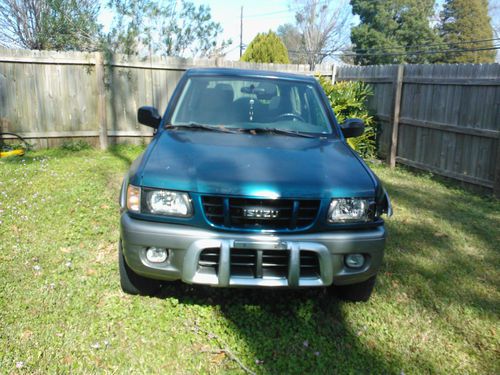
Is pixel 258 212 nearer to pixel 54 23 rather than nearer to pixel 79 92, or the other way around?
pixel 79 92

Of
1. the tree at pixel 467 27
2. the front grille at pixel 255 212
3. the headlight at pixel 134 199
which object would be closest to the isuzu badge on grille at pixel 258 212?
the front grille at pixel 255 212

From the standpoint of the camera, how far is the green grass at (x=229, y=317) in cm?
282

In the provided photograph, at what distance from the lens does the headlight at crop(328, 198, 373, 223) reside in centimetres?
292

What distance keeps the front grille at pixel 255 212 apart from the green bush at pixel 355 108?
6827 millimetres

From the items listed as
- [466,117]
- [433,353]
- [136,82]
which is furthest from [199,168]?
[136,82]

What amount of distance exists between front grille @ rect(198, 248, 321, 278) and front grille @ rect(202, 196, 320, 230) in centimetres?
16

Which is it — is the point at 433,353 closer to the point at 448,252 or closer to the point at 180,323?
the point at 180,323

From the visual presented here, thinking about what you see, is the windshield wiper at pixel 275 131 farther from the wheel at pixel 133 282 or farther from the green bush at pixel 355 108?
the green bush at pixel 355 108

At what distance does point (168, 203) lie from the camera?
286 cm

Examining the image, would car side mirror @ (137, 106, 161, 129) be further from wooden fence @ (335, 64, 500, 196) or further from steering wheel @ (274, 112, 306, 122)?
wooden fence @ (335, 64, 500, 196)

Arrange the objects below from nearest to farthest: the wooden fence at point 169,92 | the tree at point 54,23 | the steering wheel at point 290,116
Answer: the steering wheel at point 290,116, the wooden fence at point 169,92, the tree at point 54,23

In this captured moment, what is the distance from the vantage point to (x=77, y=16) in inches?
522

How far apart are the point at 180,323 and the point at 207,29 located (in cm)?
1259

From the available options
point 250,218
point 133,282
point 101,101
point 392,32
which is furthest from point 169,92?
point 392,32
